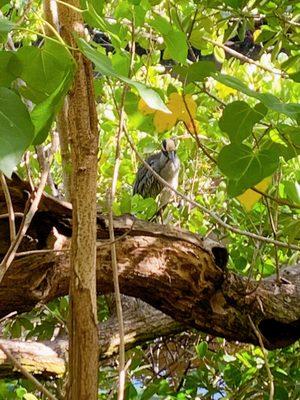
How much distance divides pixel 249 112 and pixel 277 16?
0.49 metres

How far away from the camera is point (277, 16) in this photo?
1.04m

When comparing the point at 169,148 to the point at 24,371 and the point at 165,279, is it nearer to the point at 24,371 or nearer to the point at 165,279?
the point at 165,279

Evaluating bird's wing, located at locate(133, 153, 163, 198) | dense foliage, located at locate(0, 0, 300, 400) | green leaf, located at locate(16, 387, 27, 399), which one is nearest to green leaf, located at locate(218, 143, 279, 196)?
dense foliage, located at locate(0, 0, 300, 400)

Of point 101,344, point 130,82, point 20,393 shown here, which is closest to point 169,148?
point 101,344

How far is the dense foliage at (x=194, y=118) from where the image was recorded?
490 millimetres

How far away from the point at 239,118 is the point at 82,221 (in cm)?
18

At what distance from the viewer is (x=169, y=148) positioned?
2611 millimetres

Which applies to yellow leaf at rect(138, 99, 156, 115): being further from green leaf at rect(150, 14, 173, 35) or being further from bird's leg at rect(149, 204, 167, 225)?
bird's leg at rect(149, 204, 167, 225)

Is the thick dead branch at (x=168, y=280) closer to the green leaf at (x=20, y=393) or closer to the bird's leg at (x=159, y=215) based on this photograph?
the green leaf at (x=20, y=393)

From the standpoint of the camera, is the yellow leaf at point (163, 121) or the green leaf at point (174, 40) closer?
the green leaf at point (174, 40)

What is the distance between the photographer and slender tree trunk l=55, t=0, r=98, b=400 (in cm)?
63

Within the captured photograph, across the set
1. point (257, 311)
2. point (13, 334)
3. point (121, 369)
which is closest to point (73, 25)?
point (121, 369)

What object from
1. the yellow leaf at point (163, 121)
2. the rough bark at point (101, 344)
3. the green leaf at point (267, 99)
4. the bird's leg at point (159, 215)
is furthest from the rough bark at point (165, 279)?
the bird's leg at point (159, 215)

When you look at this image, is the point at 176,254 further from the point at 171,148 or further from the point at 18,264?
the point at 171,148
